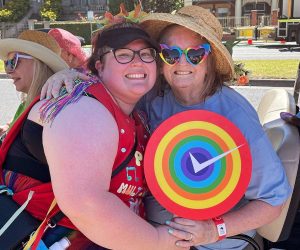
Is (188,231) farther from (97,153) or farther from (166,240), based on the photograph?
(97,153)

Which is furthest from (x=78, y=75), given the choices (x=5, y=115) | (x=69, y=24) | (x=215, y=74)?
(x=69, y=24)

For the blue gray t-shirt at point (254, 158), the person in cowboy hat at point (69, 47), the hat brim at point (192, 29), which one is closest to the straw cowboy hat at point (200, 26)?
the hat brim at point (192, 29)

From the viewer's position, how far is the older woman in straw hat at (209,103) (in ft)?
4.97

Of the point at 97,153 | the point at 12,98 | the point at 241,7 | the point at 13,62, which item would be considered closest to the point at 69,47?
the point at 13,62

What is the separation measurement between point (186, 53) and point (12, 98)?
6.67 m

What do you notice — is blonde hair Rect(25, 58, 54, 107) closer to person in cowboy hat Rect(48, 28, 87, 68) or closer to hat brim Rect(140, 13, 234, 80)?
hat brim Rect(140, 13, 234, 80)

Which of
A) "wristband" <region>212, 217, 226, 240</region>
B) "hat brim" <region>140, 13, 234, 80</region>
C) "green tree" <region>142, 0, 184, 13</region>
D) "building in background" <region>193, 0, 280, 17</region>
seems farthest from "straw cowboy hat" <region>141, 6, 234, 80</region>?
"building in background" <region>193, 0, 280, 17</region>

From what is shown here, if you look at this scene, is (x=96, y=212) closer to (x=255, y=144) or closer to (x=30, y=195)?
(x=30, y=195)

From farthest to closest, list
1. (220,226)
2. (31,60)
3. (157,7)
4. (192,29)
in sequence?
(157,7), (31,60), (192,29), (220,226)

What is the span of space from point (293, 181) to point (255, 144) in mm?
288

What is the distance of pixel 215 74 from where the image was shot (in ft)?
5.96

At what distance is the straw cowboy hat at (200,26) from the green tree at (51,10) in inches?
1187

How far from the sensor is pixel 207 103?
1748 millimetres

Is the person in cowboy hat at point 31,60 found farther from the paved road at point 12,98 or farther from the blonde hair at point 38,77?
the paved road at point 12,98
